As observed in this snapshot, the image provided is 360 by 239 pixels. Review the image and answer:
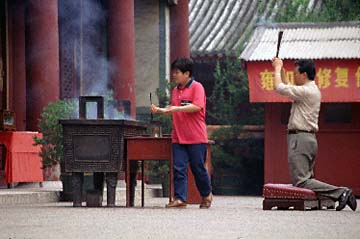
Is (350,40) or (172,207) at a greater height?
(350,40)

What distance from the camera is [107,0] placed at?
22531 mm

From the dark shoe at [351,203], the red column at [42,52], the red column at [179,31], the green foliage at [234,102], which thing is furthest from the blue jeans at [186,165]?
the red column at [179,31]

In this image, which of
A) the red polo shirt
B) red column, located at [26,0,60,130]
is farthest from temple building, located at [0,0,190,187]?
the red polo shirt

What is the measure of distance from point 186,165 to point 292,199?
1.26m

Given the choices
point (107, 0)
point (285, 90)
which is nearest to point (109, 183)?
point (285, 90)

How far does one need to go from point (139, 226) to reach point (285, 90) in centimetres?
411

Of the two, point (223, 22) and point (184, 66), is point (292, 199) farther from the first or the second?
point (223, 22)

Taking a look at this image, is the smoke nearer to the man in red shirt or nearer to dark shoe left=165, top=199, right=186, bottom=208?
the man in red shirt

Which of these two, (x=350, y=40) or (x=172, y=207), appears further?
(x=350, y=40)

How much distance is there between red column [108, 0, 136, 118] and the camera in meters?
22.2

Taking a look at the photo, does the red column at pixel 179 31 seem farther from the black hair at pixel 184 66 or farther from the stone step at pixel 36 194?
the black hair at pixel 184 66

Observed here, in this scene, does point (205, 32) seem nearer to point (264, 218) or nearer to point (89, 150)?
point (89, 150)

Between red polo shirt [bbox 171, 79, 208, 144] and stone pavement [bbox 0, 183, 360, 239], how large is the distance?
1020 mm

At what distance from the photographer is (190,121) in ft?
46.3
